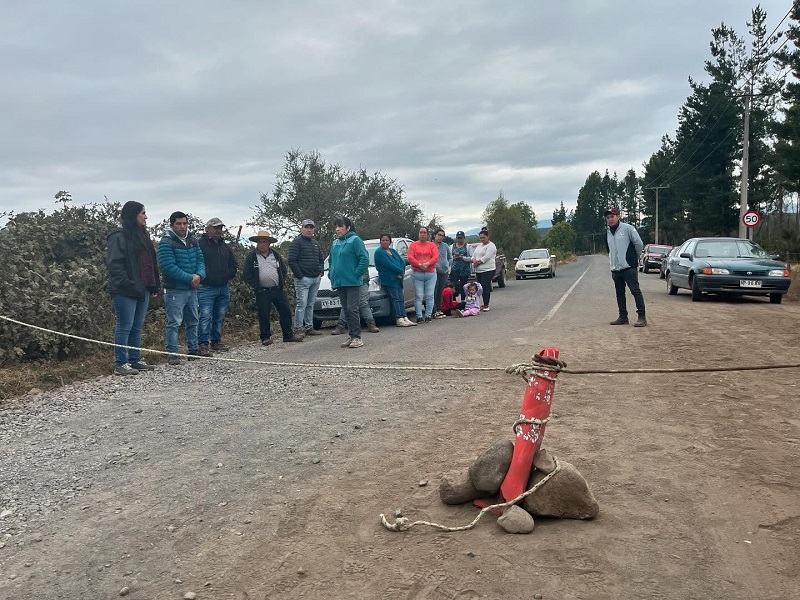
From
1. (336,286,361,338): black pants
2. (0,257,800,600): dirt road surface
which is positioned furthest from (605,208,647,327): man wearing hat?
(336,286,361,338): black pants

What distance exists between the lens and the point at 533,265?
1206 inches

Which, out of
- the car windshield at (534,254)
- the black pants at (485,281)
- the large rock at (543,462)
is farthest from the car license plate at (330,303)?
the car windshield at (534,254)

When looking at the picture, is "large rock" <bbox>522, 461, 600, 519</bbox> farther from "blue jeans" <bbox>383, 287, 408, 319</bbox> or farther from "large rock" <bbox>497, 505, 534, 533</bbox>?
"blue jeans" <bbox>383, 287, 408, 319</bbox>

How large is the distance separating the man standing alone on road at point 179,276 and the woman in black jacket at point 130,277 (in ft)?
1.14

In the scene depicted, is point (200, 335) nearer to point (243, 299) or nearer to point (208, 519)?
point (243, 299)

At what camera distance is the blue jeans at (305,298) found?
10766 millimetres

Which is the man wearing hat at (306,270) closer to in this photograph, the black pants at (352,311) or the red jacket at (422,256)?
the black pants at (352,311)

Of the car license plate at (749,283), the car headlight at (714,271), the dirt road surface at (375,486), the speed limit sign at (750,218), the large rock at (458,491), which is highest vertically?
the speed limit sign at (750,218)

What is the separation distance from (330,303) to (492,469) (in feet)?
27.8

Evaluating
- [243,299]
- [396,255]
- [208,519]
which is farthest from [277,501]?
[243,299]

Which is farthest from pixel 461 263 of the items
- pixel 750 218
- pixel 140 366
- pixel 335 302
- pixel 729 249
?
pixel 750 218

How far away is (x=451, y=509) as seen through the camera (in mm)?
3256

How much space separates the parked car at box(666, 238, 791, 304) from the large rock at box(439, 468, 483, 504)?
1288 cm

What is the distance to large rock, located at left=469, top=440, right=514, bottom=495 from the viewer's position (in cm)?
321
